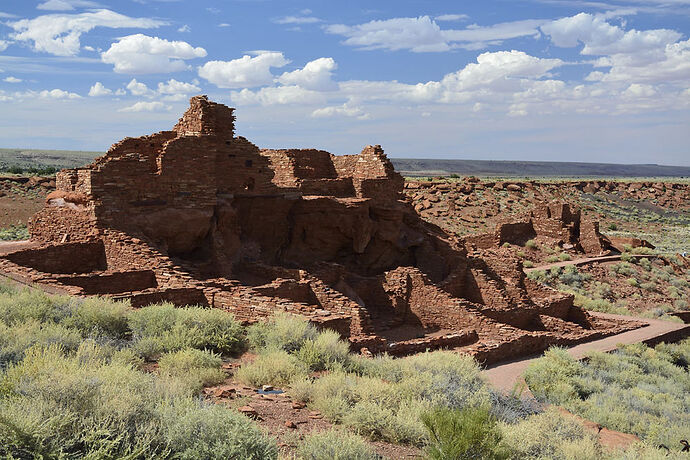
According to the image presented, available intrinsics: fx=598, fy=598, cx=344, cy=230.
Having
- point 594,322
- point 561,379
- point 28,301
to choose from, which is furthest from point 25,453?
point 594,322

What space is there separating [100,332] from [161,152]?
6.57 metres

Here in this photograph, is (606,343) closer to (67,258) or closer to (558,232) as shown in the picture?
(67,258)

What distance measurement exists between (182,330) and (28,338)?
2185 millimetres

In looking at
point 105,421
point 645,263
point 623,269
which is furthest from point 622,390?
point 645,263

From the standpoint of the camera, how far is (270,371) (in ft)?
24.6

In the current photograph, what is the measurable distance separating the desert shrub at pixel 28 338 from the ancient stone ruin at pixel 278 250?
318 centimetres

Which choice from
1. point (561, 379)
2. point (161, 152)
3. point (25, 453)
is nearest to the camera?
point (25, 453)

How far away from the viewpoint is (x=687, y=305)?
25.2 meters

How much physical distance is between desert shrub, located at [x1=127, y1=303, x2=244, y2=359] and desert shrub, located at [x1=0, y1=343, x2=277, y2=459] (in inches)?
104

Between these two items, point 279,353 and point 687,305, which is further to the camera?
point 687,305

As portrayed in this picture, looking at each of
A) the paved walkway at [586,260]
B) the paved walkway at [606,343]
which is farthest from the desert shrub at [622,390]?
the paved walkway at [586,260]

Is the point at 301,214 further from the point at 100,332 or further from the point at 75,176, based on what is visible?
the point at 100,332

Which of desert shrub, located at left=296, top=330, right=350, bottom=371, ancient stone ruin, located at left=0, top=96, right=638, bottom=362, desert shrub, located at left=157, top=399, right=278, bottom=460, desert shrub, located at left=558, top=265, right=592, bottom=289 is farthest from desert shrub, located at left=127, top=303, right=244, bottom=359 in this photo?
desert shrub, located at left=558, top=265, right=592, bottom=289

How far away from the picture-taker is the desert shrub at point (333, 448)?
505cm
